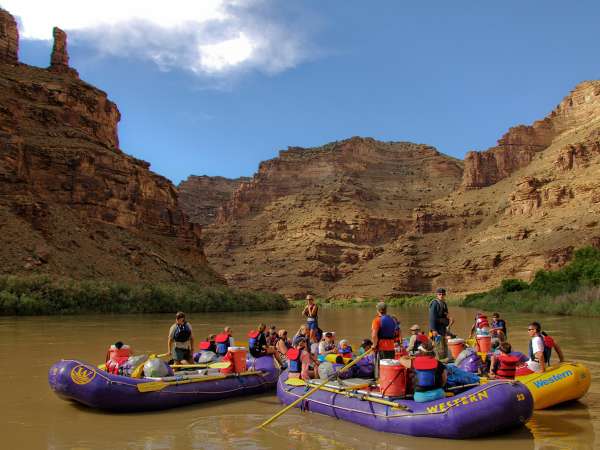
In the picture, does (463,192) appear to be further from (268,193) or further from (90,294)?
(90,294)

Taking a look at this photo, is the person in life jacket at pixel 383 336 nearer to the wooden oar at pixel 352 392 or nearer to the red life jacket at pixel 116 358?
the wooden oar at pixel 352 392

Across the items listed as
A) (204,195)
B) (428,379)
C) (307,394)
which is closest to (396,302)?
(307,394)

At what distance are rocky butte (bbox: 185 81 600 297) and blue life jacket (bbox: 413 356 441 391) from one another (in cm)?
6349

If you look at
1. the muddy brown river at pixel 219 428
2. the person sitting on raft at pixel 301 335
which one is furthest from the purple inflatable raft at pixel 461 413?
the person sitting on raft at pixel 301 335

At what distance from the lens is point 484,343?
41.8ft

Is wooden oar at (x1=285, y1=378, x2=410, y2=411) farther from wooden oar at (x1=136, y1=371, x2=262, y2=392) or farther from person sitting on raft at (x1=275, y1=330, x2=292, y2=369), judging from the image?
person sitting on raft at (x1=275, y1=330, x2=292, y2=369)

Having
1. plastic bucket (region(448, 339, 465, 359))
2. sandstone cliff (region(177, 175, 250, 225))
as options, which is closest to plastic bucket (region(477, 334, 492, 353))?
plastic bucket (region(448, 339, 465, 359))

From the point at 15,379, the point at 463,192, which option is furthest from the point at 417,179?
the point at 15,379

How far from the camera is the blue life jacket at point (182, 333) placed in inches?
465

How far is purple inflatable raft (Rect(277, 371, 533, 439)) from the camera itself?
772 cm

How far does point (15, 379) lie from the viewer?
12.7 m

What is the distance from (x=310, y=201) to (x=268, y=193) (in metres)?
21.3

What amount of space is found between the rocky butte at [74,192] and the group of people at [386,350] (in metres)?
29.8

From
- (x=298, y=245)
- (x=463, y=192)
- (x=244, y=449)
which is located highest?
(x=463, y=192)
